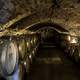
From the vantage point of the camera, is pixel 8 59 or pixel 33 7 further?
pixel 33 7

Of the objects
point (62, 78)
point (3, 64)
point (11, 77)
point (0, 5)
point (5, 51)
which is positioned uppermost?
point (0, 5)

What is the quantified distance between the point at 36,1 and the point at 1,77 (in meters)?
2.09

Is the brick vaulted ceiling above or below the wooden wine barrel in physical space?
above

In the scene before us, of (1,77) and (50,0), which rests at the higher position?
(50,0)

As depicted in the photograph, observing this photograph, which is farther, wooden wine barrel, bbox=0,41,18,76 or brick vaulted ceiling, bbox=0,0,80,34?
brick vaulted ceiling, bbox=0,0,80,34

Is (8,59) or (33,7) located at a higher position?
(33,7)

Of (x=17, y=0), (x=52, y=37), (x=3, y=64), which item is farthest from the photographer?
(x=52, y=37)

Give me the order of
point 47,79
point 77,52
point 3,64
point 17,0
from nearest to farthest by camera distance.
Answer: point 3,64, point 17,0, point 47,79, point 77,52

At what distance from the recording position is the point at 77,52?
747cm

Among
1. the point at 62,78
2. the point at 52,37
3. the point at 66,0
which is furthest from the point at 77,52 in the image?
the point at 52,37

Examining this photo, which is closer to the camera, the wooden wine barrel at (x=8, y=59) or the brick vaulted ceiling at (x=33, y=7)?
the wooden wine barrel at (x=8, y=59)

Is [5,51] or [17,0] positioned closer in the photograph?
[5,51]

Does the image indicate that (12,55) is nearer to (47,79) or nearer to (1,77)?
(1,77)

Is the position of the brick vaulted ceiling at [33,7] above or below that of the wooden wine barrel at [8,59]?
above
